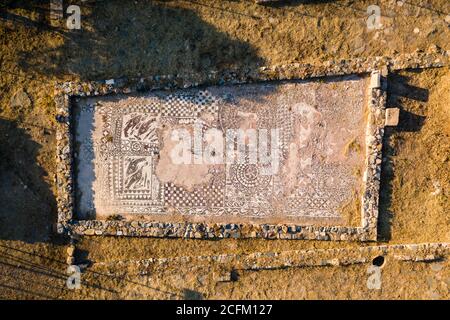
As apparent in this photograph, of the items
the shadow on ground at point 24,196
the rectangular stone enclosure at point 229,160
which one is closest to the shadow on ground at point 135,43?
the rectangular stone enclosure at point 229,160

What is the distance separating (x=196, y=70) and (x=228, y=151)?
1.47 metres

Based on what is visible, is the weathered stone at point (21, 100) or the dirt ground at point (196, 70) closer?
the dirt ground at point (196, 70)

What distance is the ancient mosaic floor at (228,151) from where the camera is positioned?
6.60 metres

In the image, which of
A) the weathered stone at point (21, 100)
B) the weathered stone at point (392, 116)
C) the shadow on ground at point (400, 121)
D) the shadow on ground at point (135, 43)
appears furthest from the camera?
the weathered stone at point (21, 100)

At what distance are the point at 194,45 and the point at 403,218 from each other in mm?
4590

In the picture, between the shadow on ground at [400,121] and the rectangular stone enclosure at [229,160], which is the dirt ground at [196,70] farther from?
the rectangular stone enclosure at [229,160]

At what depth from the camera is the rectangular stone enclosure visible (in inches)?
259

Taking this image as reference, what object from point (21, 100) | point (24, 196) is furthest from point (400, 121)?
point (24, 196)

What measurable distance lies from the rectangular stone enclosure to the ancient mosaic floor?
2cm

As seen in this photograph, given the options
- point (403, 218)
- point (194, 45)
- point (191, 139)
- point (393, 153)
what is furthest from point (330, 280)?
point (194, 45)

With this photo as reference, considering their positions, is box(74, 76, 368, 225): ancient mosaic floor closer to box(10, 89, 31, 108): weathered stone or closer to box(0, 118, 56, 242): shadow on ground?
box(0, 118, 56, 242): shadow on ground

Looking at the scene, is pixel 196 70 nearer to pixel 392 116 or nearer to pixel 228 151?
pixel 228 151

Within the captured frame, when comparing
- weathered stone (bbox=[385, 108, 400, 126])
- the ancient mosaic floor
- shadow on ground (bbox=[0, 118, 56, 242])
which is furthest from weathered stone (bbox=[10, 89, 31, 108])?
weathered stone (bbox=[385, 108, 400, 126])

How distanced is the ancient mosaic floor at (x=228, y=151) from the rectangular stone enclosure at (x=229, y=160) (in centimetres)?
2
